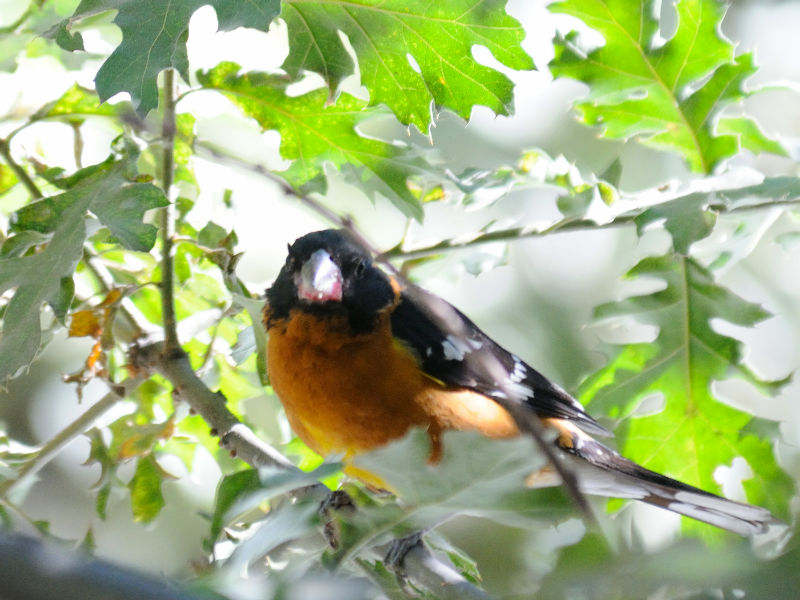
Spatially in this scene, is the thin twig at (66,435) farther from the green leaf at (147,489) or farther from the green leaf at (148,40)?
the green leaf at (148,40)

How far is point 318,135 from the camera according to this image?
8.63 ft

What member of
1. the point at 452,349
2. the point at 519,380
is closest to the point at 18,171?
the point at 452,349

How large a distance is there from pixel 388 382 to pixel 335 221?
4.74 ft

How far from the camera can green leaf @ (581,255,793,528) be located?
2867 mm

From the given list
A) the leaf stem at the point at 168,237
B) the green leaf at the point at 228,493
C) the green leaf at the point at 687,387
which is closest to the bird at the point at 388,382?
the green leaf at the point at 687,387

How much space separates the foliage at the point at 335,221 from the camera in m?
1.87

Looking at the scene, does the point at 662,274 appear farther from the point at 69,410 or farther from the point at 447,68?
the point at 69,410

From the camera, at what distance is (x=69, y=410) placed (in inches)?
153

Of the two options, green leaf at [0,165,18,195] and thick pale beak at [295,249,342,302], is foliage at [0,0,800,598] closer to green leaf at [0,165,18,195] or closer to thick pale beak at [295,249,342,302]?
green leaf at [0,165,18,195]

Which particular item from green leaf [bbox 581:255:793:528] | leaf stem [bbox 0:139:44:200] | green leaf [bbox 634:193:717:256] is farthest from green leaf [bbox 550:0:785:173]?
leaf stem [bbox 0:139:44:200]

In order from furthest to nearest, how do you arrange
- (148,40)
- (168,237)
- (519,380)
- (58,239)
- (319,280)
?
(519,380) < (319,280) < (168,237) < (58,239) < (148,40)

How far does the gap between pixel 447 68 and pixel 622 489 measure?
69.4 inches

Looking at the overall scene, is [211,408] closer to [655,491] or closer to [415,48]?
[415,48]

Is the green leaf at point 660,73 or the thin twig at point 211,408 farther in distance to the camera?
the green leaf at point 660,73
